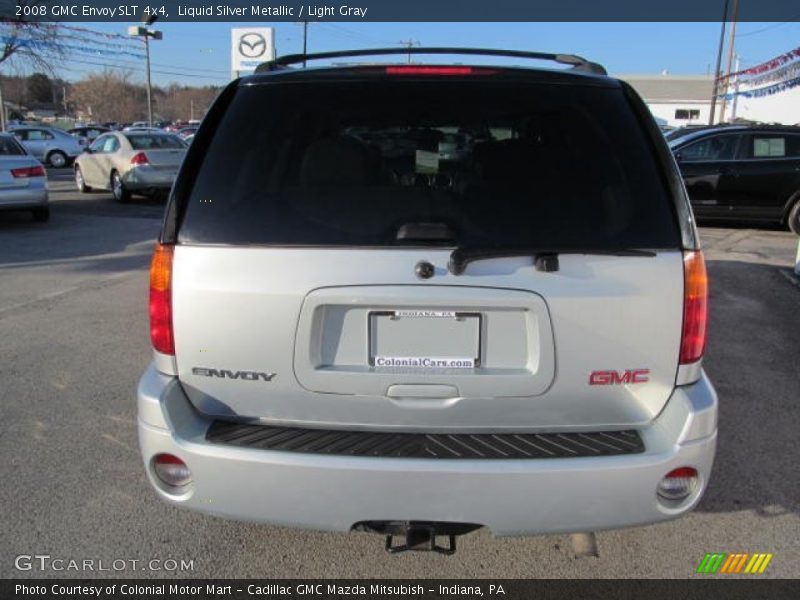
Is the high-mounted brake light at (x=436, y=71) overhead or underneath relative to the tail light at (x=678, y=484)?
overhead

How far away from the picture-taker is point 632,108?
237 centimetres

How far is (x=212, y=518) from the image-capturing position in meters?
2.89

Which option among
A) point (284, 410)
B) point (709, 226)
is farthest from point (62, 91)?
point (284, 410)

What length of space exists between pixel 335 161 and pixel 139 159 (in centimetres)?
1327

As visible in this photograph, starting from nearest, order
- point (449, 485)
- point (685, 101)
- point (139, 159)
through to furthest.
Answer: point (449, 485) < point (139, 159) < point (685, 101)

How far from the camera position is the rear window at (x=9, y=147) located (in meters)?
10.8

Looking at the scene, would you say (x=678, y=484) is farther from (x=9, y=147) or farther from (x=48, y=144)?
(x=48, y=144)

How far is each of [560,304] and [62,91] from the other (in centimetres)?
11288

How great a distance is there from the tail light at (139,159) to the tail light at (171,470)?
13.5 metres

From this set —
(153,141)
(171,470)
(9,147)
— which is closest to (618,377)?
(171,470)

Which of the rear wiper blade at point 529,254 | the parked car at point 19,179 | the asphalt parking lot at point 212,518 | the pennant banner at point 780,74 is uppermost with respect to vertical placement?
the pennant banner at point 780,74

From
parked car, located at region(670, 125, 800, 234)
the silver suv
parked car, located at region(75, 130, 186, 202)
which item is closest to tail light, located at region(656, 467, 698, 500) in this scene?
the silver suv

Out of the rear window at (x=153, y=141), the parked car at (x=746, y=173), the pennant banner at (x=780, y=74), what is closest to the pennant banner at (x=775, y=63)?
the pennant banner at (x=780, y=74)

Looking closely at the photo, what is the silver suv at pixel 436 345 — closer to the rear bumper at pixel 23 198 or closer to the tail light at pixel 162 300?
the tail light at pixel 162 300
